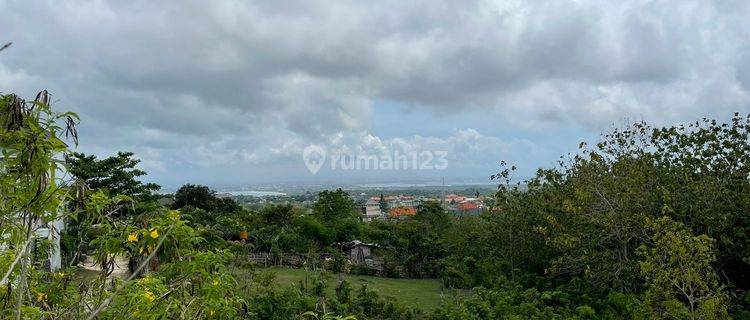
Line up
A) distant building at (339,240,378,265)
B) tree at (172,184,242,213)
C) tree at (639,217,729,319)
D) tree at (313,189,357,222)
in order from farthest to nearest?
1. tree at (172,184,242,213)
2. tree at (313,189,357,222)
3. distant building at (339,240,378,265)
4. tree at (639,217,729,319)

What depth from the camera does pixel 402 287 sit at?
41.7ft

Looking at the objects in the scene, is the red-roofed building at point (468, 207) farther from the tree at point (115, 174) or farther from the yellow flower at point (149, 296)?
the yellow flower at point (149, 296)

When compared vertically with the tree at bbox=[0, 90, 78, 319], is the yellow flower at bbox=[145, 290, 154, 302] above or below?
below

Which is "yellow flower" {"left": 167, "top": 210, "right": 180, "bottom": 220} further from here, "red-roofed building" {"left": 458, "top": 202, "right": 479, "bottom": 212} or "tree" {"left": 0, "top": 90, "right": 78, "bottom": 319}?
"red-roofed building" {"left": 458, "top": 202, "right": 479, "bottom": 212}

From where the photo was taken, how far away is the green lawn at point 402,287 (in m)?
10.5

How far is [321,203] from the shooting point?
71.1 feet

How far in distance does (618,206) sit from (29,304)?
8376mm

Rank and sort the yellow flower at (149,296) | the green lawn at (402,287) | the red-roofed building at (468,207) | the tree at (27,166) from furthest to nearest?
the red-roofed building at (468,207), the green lawn at (402,287), the yellow flower at (149,296), the tree at (27,166)

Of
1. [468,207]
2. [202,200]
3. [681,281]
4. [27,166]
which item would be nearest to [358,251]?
[468,207]

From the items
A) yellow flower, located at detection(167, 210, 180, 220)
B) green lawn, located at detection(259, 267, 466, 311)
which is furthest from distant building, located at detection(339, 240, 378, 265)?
yellow flower, located at detection(167, 210, 180, 220)

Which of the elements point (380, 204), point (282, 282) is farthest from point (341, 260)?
point (380, 204)

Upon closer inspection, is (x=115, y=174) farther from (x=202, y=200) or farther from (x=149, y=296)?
(x=149, y=296)

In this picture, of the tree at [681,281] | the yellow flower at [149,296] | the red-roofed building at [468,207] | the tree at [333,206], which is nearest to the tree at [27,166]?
the yellow flower at [149,296]

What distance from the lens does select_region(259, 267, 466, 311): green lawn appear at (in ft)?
34.4
